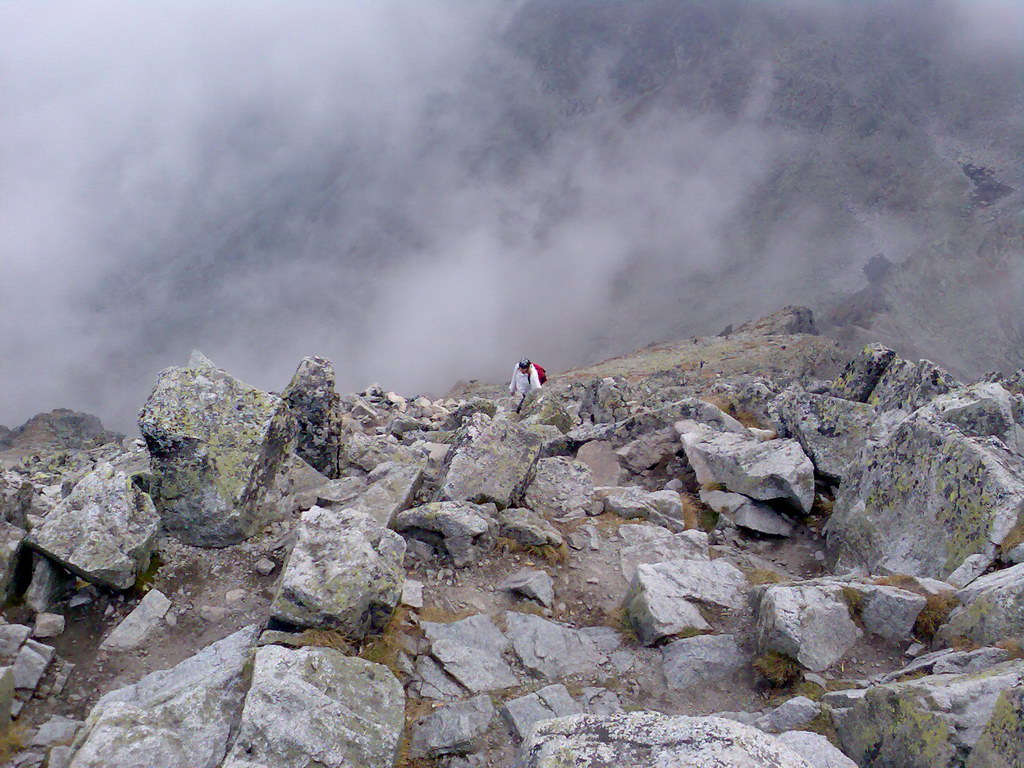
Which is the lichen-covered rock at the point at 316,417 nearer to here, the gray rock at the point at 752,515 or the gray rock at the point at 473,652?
the gray rock at the point at 473,652

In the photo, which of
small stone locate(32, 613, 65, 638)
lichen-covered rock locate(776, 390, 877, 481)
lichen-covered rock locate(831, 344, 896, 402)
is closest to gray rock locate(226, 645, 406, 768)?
small stone locate(32, 613, 65, 638)

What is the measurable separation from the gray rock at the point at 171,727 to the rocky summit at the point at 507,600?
22 millimetres

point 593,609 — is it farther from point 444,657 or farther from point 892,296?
point 892,296

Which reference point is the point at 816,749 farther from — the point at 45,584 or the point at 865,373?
the point at 865,373

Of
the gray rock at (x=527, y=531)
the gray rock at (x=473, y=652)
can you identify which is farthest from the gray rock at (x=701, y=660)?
the gray rock at (x=527, y=531)

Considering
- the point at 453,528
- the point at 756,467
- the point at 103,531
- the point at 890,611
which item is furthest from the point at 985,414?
the point at 103,531

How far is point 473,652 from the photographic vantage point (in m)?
8.38

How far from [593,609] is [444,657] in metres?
2.77

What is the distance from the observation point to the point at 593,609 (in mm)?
9938

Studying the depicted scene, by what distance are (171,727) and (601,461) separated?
1226 centimetres

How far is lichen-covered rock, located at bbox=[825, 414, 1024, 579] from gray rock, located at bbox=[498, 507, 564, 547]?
5.25 m

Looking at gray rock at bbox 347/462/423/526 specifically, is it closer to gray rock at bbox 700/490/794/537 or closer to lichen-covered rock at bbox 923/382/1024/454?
gray rock at bbox 700/490/794/537

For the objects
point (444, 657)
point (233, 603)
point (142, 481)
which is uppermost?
point (142, 481)

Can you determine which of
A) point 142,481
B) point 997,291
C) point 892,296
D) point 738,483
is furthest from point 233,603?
point 997,291
